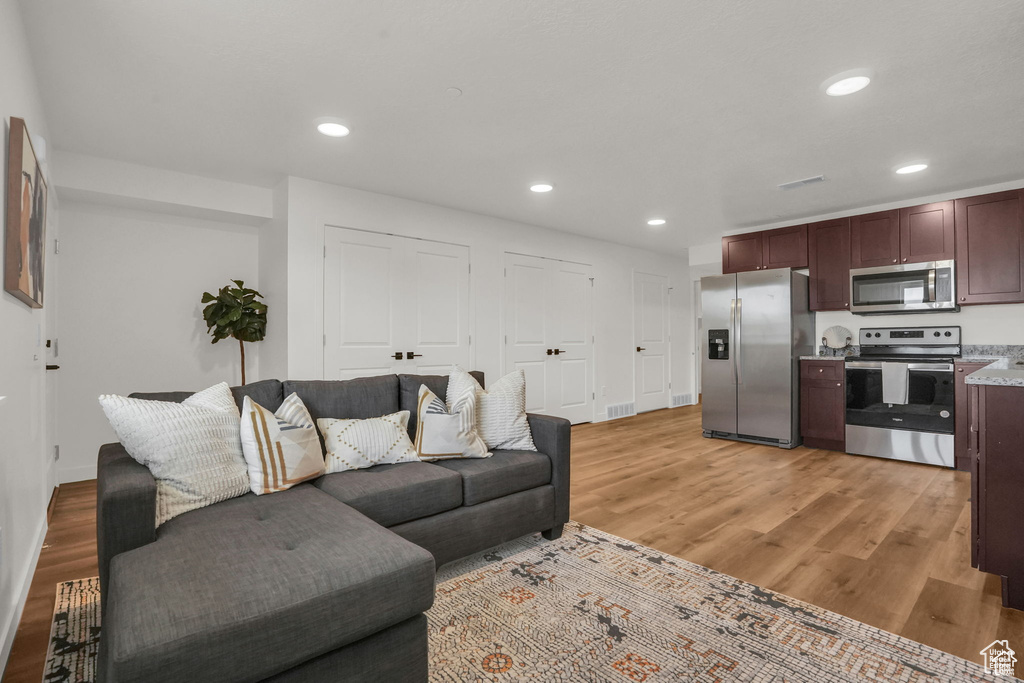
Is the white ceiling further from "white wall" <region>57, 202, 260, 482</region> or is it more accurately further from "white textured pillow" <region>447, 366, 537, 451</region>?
"white textured pillow" <region>447, 366, 537, 451</region>

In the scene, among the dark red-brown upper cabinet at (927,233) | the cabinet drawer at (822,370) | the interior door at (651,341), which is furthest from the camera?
the interior door at (651,341)

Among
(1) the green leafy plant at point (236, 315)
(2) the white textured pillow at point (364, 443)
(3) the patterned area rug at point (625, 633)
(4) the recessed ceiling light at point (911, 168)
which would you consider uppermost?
(4) the recessed ceiling light at point (911, 168)

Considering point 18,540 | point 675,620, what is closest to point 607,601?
point 675,620

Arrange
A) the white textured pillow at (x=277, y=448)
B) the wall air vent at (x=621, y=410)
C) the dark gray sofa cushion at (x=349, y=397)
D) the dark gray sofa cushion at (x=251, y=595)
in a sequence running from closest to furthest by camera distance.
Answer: the dark gray sofa cushion at (x=251, y=595), the white textured pillow at (x=277, y=448), the dark gray sofa cushion at (x=349, y=397), the wall air vent at (x=621, y=410)

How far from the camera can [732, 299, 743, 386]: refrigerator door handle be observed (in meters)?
5.31

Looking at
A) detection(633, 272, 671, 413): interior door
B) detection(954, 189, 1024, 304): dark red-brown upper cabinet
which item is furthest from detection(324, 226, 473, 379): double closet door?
detection(954, 189, 1024, 304): dark red-brown upper cabinet

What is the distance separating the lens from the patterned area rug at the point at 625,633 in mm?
1642

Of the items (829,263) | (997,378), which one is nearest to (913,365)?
(829,263)

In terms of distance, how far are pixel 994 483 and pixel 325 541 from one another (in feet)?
8.67

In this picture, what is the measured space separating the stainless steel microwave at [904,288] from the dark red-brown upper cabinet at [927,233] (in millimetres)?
77

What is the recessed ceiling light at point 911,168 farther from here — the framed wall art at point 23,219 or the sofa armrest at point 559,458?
the framed wall art at point 23,219

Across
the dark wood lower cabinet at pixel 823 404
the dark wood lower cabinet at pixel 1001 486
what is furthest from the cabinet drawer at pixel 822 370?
the dark wood lower cabinet at pixel 1001 486

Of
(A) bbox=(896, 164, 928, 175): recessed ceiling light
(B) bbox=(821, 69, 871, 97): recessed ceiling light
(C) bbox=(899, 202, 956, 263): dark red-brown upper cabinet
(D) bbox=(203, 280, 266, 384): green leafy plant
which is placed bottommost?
(D) bbox=(203, 280, 266, 384): green leafy plant

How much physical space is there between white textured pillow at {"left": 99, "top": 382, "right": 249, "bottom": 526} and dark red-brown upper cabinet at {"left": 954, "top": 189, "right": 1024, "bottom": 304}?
5.53m
